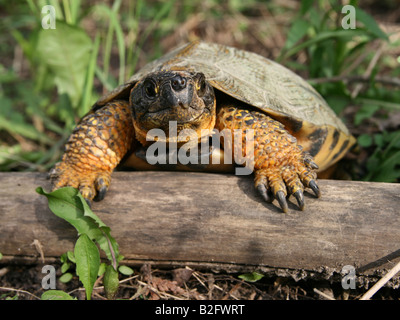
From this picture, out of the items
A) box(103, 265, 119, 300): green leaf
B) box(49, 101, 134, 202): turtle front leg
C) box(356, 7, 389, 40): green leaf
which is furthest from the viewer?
box(356, 7, 389, 40): green leaf

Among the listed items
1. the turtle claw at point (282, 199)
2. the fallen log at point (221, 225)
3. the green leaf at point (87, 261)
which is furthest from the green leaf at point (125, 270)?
the turtle claw at point (282, 199)

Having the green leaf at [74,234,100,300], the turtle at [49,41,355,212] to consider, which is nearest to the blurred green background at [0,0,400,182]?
the turtle at [49,41,355,212]

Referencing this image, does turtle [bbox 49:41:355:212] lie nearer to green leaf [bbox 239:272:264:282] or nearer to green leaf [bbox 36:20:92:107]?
green leaf [bbox 239:272:264:282]

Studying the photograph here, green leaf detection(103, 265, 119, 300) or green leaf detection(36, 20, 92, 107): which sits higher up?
green leaf detection(36, 20, 92, 107)

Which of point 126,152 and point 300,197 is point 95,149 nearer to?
point 126,152
